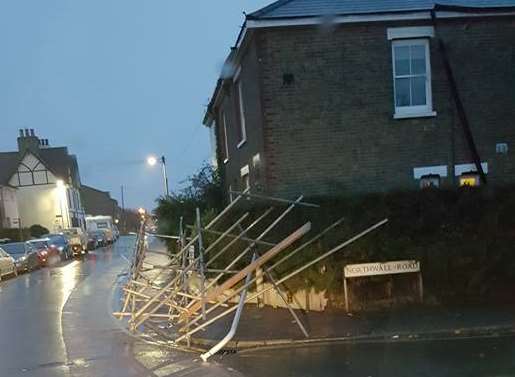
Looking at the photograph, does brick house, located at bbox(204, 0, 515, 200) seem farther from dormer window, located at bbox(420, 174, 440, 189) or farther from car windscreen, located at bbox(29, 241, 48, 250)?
car windscreen, located at bbox(29, 241, 48, 250)

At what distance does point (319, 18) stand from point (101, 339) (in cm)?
816

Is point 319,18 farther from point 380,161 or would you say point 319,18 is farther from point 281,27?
point 380,161

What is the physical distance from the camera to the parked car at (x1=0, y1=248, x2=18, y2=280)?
79.7 ft

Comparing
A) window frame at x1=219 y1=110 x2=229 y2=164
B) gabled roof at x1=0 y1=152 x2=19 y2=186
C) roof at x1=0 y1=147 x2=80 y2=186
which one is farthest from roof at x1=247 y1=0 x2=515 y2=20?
roof at x1=0 y1=147 x2=80 y2=186

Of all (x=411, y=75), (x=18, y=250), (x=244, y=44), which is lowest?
(x=18, y=250)

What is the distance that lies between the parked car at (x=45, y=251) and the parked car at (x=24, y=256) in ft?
1.47

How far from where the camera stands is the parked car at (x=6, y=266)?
2428 centimetres

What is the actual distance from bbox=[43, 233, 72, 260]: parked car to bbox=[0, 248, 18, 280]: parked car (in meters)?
7.87

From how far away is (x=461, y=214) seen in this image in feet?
34.4

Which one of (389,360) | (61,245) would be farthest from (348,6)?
(61,245)

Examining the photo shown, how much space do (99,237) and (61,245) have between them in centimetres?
1859

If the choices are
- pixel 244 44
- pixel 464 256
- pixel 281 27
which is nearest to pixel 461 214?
pixel 464 256

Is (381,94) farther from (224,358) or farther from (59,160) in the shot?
(59,160)

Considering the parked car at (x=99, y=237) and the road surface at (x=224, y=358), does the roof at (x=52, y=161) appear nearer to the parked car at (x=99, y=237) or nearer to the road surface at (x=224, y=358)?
the parked car at (x=99, y=237)
